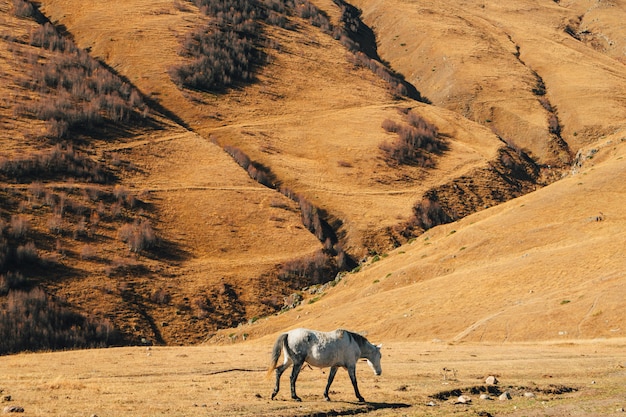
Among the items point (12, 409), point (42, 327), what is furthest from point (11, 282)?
point (12, 409)

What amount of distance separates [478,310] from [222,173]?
60523mm

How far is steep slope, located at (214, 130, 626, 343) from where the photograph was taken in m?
49.7

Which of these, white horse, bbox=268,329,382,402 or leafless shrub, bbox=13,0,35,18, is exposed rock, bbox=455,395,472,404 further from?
leafless shrub, bbox=13,0,35,18

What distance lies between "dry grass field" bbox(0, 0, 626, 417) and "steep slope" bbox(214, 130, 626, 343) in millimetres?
253

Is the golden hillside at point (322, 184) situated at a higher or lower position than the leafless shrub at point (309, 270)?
higher

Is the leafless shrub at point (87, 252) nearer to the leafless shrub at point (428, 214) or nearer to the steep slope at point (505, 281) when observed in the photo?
the steep slope at point (505, 281)

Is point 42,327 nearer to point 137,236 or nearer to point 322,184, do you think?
point 137,236

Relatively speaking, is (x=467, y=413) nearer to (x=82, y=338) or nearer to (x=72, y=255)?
(x=82, y=338)

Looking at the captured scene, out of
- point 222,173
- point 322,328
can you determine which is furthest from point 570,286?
point 222,173

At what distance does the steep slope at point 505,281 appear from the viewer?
4969 centimetres

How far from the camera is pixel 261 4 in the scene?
19000 centimetres

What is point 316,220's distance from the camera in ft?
332

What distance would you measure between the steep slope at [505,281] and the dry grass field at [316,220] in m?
0.25

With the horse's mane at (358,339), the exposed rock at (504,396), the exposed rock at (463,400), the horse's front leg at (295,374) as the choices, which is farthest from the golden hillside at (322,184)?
the horse's front leg at (295,374)
